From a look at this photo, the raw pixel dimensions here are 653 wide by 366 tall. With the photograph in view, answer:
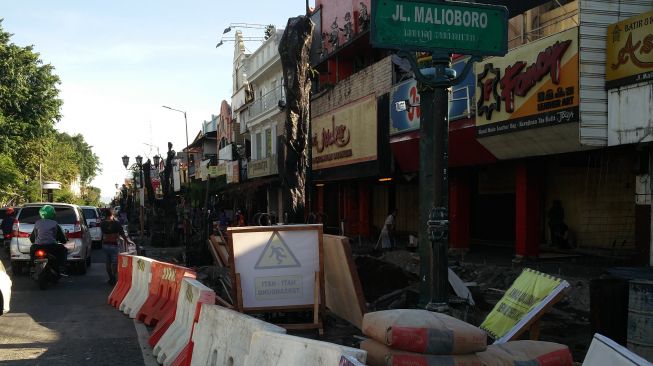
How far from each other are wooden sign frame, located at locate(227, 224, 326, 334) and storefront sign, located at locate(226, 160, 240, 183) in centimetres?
3423

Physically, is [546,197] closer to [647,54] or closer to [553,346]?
[647,54]

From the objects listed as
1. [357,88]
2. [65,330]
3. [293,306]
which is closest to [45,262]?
[65,330]

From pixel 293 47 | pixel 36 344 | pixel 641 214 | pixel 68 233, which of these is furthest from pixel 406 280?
pixel 68 233

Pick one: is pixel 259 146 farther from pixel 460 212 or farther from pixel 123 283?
Answer: pixel 123 283

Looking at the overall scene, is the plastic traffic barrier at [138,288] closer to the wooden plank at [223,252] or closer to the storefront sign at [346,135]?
the wooden plank at [223,252]

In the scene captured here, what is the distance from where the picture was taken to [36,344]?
7.22 m

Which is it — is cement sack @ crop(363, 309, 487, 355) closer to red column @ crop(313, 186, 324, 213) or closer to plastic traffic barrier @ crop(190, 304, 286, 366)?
plastic traffic barrier @ crop(190, 304, 286, 366)

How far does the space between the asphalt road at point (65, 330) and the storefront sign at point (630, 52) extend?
9630mm

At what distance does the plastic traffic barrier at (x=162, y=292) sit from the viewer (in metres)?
7.83

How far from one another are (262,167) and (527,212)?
22.5m

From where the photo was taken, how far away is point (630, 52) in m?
11.2

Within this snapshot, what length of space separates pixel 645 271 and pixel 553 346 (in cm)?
234

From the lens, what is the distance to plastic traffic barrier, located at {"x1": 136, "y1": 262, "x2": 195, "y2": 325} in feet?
25.7

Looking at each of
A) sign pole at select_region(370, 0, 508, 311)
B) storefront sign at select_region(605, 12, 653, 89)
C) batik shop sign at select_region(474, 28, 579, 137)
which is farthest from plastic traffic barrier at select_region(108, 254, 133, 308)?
storefront sign at select_region(605, 12, 653, 89)
